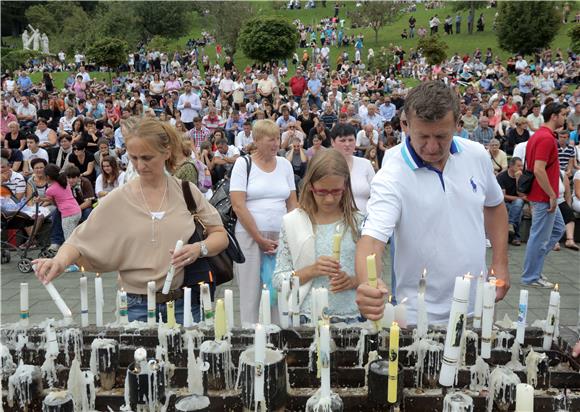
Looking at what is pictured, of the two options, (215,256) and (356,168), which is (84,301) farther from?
(356,168)

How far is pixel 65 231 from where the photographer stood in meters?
8.40

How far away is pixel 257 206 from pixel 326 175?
1607mm

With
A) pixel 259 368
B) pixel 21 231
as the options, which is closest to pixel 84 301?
pixel 259 368

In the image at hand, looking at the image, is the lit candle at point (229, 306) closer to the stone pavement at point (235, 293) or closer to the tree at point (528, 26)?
the stone pavement at point (235, 293)

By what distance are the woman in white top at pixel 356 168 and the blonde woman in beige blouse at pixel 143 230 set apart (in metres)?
1.89

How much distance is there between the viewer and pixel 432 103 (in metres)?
2.36

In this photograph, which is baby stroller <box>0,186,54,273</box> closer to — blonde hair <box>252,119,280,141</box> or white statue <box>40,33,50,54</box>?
blonde hair <box>252,119,280,141</box>

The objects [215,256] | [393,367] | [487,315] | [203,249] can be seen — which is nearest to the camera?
[393,367]

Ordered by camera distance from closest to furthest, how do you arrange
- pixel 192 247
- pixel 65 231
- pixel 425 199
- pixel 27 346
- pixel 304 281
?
pixel 27 346 → pixel 425 199 → pixel 192 247 → pixel 304 281 → pixel 65 231

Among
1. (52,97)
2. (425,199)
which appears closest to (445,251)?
(425,199)

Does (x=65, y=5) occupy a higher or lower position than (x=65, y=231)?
higher

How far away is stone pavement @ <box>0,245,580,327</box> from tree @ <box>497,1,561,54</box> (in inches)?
1158

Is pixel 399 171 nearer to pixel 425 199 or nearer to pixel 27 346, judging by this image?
pixel 425 199

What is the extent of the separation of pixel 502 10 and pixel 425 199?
38.1m
